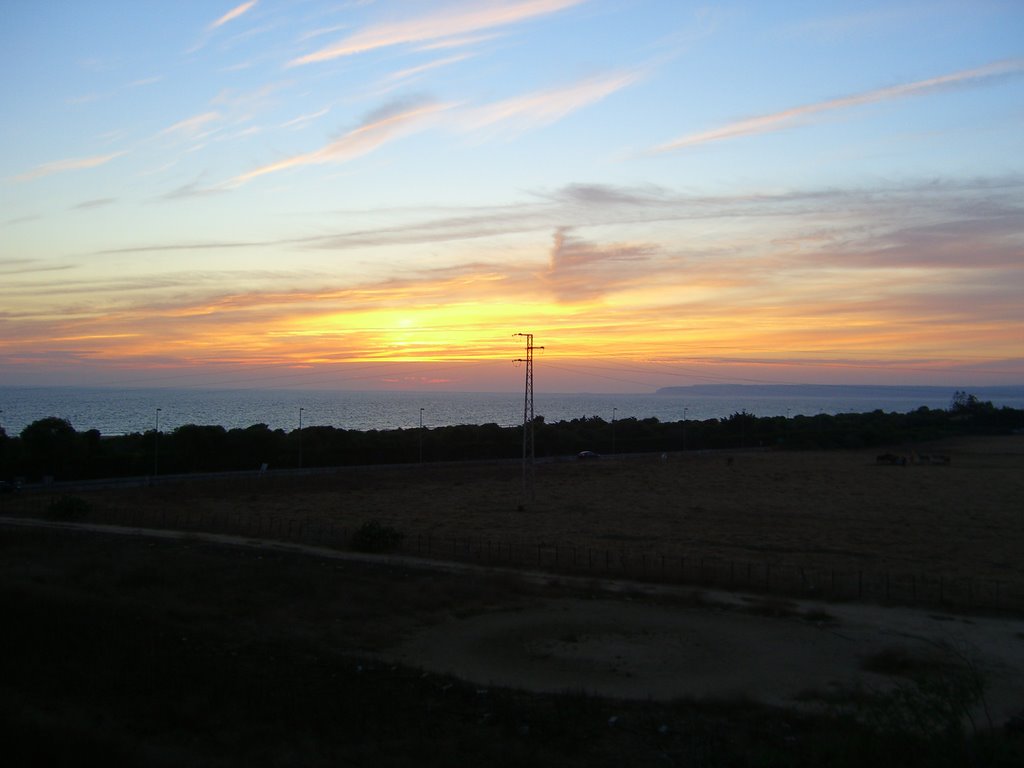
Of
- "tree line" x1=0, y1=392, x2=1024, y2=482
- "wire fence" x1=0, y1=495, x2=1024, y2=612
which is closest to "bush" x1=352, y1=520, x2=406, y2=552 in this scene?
"wire fence" x1=0, y1=495, x2=1024, y2=612

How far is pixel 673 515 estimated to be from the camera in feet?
178

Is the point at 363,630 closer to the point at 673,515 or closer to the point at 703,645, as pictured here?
the point at 703,645

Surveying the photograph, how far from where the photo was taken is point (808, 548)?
135 ft

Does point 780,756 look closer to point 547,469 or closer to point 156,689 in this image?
point 156,689

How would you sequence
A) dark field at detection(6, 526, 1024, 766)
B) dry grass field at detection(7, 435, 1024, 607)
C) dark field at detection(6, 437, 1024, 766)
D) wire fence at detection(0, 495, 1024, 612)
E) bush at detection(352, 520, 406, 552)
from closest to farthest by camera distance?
dark field at detection(6, 526, 1024, 766), dark field at detection(6, 437, 1024, 766), wire fence at detection(0, 495, 1024, 612), dry grass field at detection(7, 435, 1024, 607), bush at detection(352, 520, 406, 552)

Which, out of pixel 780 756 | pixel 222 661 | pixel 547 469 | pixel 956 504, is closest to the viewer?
pixel 780 756

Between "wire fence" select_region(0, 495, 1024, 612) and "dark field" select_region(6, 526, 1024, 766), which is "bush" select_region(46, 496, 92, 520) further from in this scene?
"dark field" select_region(6, 526, 1024, 766)

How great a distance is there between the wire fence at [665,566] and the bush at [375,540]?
1.09 feet

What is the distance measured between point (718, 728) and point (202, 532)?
32464mm

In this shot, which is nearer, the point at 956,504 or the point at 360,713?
the point at 360,713

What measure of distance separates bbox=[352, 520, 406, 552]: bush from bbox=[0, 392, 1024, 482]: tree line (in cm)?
4242

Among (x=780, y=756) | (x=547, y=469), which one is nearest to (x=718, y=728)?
(x=780, y=756)

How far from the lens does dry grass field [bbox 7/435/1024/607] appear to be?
117ft

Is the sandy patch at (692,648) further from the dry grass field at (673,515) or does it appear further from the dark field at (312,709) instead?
the dry grass field at (673,515)
